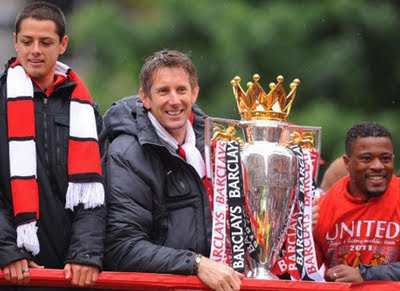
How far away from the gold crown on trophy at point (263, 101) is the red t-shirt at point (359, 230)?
0.66m

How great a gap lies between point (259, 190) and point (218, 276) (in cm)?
56

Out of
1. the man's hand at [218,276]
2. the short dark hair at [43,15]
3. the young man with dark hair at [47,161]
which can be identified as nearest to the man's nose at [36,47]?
the young man with dark hair at [47,161]

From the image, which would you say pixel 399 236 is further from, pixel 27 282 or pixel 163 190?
pixel 27 282

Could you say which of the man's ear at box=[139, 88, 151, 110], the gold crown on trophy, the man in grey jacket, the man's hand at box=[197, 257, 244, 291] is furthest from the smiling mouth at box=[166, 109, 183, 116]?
the man's hand at box=[197, 257, 244, 291]

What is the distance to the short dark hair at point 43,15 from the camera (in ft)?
20.8

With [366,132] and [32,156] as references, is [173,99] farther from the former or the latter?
[366,132]

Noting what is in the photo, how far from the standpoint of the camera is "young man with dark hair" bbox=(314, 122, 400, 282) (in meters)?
6.77

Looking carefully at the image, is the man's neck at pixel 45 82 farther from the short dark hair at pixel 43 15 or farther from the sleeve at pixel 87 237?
the sleeve at pixel 87 237

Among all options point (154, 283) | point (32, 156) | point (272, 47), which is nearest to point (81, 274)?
point (154, 283)

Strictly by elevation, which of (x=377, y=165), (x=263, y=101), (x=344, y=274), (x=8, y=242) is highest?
(x=263, y=101)

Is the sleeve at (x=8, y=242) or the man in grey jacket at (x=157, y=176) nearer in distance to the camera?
the sleeve at (x=8, y=242)

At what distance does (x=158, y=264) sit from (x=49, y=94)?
0.95m

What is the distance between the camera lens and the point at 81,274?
19.6ft

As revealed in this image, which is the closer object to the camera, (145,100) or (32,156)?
(32,156)
